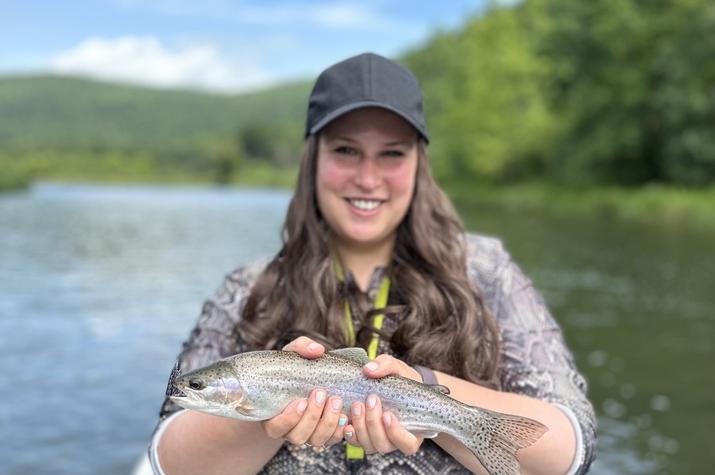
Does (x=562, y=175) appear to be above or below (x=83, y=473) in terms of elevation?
above

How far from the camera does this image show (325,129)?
2.87m

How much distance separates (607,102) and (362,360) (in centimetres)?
4173

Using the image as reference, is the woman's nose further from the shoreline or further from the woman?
the shoreline

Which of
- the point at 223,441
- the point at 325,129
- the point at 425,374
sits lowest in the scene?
the point at 223,441

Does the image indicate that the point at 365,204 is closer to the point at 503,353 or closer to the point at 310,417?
the point at 503,353

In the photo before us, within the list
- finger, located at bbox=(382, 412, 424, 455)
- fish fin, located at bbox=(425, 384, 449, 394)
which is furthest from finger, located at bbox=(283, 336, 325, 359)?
fish fin, located at bbox=(425, 384, 449, 394)

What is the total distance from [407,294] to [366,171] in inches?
19.0

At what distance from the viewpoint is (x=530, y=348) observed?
2.86m

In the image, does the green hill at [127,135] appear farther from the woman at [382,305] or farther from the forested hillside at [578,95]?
the woman at [382,305]

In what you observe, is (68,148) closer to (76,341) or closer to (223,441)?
(76,341)

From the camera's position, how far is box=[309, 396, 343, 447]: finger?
7.55 ft

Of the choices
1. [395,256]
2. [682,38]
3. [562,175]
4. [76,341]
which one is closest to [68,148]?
[562,175]

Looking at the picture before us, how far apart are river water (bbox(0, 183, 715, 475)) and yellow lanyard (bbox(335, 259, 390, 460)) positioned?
664 cm

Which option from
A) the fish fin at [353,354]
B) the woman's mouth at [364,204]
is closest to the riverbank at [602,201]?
the woman's mouth at [364,204]
